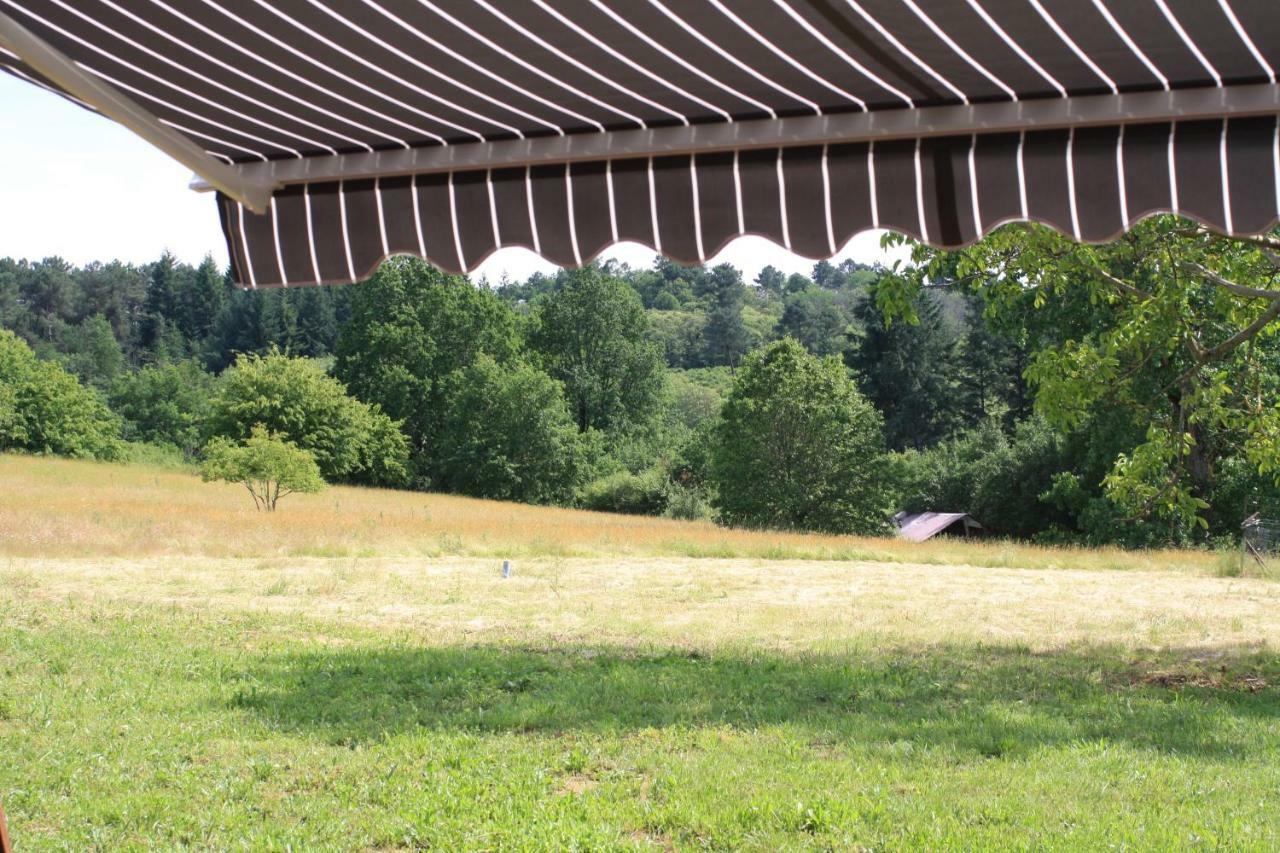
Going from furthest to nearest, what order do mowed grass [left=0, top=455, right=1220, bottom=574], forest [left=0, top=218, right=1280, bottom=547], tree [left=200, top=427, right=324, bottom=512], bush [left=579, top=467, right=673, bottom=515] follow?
bush [left=579, top=467, right=673, bottom=515] → forest [left=0, top=218, right=1280, bottom=547] → tree [left=200, top=427, right=324, bottom=512] → mowed grass [left=0, top=455, right=1220, bottom=574]

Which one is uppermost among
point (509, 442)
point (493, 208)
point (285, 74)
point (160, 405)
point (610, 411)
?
point (160, 405)

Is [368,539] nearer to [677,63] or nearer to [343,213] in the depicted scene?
[343,213]

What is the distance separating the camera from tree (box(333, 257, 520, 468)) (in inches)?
2100

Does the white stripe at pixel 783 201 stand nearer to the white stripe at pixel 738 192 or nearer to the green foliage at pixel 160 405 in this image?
the white stripe at pixel 738 192

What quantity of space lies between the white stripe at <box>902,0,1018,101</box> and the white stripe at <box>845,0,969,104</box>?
2.9 inches

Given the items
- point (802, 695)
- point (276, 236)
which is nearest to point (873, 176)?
point (276, 236)

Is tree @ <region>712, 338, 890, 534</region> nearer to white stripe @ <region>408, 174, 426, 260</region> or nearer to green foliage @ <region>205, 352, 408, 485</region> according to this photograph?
green foliage @ <region>205, 352, 408, 485</region>

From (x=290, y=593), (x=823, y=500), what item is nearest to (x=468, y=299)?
(x=823, y=500)

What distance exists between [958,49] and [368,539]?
67.0 feet

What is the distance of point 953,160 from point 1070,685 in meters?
7.10

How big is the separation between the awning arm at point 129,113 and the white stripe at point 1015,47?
1784mm

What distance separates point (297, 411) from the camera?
3944cm

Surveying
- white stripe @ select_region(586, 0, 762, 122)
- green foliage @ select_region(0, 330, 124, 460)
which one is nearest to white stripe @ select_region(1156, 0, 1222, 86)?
white stripe @ select_region(586, 0, 762, 122)

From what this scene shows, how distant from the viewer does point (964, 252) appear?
9.54 m
